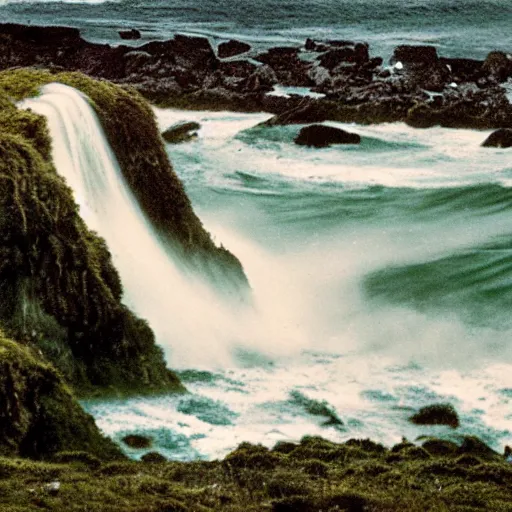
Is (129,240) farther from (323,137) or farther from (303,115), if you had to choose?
(303,115)

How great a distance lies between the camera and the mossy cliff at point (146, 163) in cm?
904

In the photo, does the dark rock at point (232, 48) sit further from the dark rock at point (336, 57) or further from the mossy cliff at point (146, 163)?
the mossy cliff at point (146, 163)

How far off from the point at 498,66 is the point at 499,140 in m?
4.49

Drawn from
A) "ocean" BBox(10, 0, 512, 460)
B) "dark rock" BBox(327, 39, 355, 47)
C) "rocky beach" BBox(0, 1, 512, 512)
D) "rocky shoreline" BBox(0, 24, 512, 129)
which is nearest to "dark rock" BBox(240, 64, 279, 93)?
"rocky shoreline" BBox(0, 24, 512, 129)

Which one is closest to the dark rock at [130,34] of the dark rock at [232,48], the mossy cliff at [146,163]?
the dark rock at [232,48]

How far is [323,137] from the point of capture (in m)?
18.0

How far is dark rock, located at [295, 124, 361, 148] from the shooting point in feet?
58.3

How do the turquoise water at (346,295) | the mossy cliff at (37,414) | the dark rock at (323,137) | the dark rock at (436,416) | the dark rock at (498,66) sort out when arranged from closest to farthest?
the mossy cliff at (37,414) < the turquoise water at (346,295) < the dark rock at (436,416) < the dark rock at (323,137) < the dark rock at (498,66)

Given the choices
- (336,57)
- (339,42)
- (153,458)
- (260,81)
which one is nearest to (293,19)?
(339,42)

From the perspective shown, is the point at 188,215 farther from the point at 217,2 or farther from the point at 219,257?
the point at 217,2

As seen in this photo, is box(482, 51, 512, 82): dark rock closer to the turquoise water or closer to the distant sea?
the distant sea

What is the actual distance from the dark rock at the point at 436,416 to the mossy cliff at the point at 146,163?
2438 mm

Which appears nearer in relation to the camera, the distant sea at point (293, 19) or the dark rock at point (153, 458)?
the dark rock at point (153, 458)

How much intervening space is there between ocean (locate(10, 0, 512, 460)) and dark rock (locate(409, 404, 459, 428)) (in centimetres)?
9
